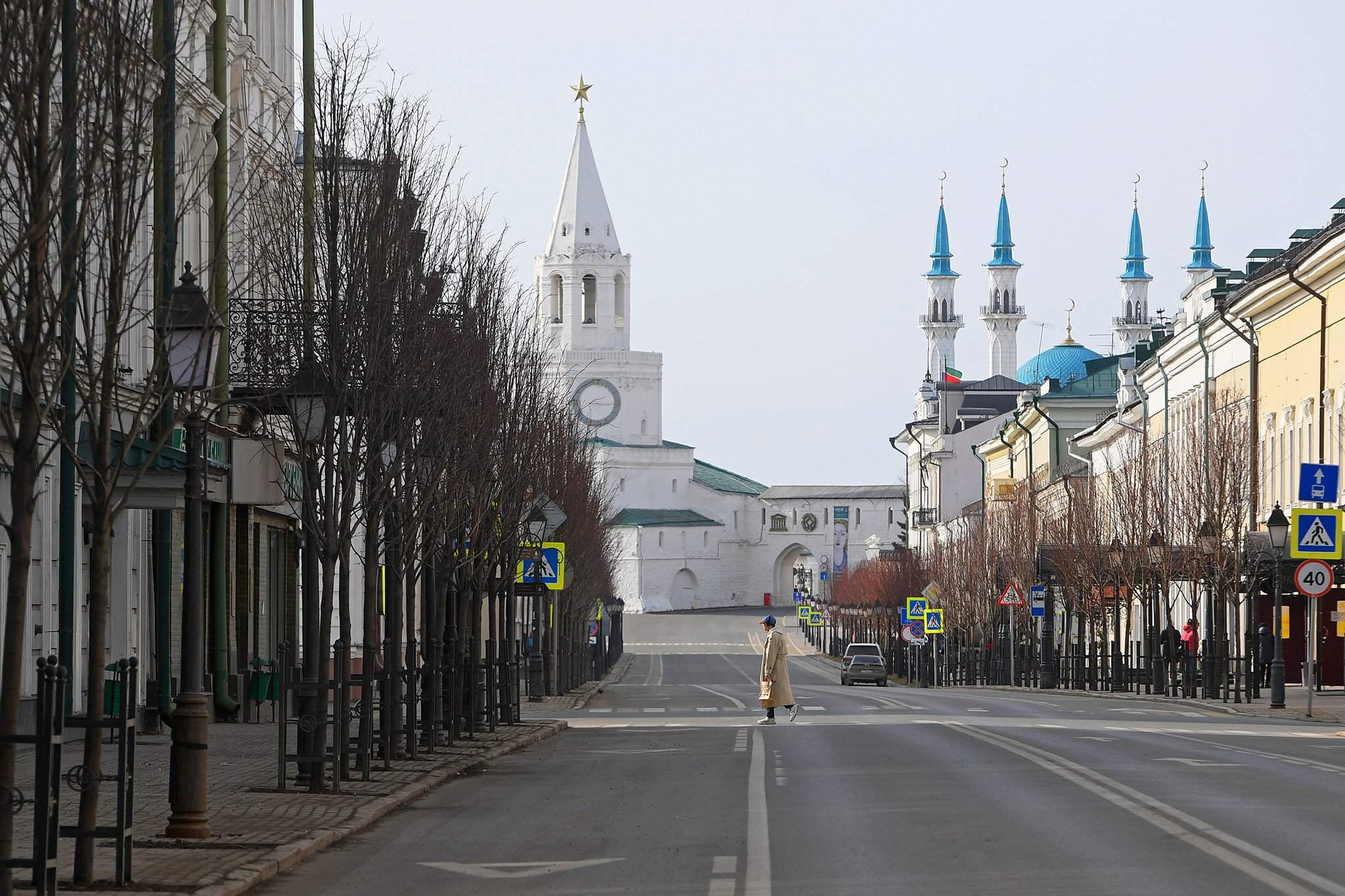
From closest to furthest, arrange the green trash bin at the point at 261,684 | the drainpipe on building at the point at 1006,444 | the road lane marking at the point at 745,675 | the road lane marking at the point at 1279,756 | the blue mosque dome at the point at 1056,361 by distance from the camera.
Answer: the road lane marking at the point at 1279,756 < the green trash bin at the point at 261,684 < the road lane marking at the point at 745,675 < the drainpipe on building at the point at 1006,444 < the blue mosque dome at the point at 1056,361

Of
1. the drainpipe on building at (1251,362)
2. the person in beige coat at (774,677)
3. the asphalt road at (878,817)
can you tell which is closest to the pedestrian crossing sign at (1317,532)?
the asphalt road at (878,817)

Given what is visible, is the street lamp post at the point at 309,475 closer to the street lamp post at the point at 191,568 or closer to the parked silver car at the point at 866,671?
the street lamp post at the point at 191,568

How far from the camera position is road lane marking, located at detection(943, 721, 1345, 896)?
37.8 ft

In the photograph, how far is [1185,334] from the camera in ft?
196

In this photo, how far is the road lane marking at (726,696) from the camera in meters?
42.6

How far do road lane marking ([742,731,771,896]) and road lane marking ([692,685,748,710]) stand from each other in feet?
68.5

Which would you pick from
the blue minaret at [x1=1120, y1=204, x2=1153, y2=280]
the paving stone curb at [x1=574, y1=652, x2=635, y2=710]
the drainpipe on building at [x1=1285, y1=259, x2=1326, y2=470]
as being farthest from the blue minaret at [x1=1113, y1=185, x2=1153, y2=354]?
the drainpipe on building at [x1=1285, y1=259, x2=1326, y2=470]

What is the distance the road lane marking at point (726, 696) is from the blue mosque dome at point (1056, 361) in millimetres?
96597

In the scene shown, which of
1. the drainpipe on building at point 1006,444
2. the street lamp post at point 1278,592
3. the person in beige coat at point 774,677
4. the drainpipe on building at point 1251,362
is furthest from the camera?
the drainpipe on building at point 1006,444

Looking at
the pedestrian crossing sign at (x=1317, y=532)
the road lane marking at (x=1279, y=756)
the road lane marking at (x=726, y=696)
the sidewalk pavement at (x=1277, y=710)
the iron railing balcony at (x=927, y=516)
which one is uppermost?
the iron railing balcony at (x=927, y=516)

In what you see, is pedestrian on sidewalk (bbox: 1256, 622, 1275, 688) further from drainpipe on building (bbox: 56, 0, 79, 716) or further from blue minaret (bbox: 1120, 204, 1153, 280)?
blue minaret (bbox: 1120, 204, 1153, 280)

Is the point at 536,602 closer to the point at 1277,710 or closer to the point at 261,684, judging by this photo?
the point at 261,684

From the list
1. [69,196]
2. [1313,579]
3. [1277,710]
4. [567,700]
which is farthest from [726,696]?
[69,196]

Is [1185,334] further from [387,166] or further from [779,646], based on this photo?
[387,166]
